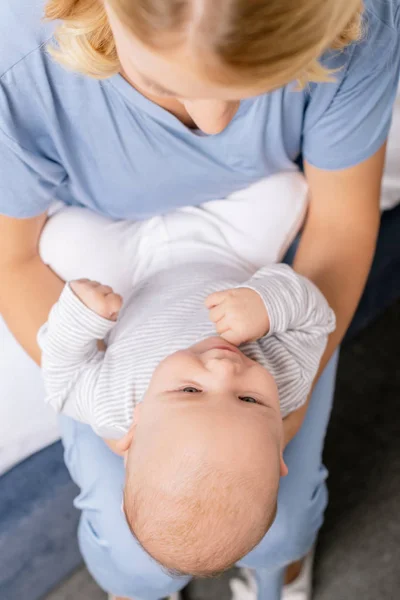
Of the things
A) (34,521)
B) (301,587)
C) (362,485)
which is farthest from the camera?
(362,485)

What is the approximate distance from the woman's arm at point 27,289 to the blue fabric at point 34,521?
24cm

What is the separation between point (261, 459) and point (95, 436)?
1.09 feet

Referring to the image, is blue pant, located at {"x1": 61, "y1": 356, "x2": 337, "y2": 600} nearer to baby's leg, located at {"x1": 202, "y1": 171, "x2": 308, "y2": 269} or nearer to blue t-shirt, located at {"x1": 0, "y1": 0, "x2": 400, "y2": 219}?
baby's leg, located at {"x1": 202, "y1": 171, "x2": 308, "y2": 269}

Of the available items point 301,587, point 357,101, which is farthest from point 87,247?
point 301,587

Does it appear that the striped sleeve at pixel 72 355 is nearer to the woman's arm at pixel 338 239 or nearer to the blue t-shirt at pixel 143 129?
the blue t-shirt at pixel 143 129

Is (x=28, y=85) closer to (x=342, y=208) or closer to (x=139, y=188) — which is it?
(x=139, y=188)

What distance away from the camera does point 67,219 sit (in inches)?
41.1

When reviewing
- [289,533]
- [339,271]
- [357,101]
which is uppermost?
[357,101]

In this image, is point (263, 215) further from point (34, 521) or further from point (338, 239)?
point (34, 521)

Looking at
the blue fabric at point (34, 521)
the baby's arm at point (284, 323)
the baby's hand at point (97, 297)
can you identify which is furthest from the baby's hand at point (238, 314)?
the blue fabric at point (34, 521)

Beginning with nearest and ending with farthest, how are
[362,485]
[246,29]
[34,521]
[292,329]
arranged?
[246,29] < [292,329] < [34,521] < [362,485]

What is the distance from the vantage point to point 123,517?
3.26ft

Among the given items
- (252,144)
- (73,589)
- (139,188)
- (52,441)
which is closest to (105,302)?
(139,188)

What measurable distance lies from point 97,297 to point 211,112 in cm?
29
